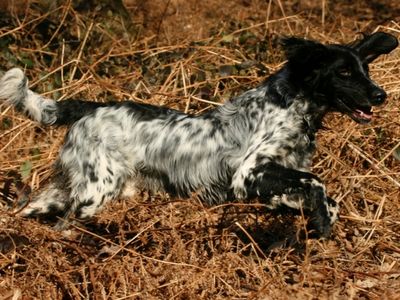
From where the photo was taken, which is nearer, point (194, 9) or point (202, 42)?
point (202, 42)

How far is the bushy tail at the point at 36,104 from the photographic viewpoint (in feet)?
20.2

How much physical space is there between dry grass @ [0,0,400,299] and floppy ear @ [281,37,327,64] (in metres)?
1.10

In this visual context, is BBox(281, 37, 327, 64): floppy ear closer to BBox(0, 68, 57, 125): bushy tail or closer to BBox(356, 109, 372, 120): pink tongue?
BBox(356, 109, 372, 120): pink tongue

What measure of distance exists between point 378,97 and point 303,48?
603mm

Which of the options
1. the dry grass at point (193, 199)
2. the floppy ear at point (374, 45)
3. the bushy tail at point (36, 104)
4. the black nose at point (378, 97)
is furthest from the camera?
the bushy tail at point (36, 104)

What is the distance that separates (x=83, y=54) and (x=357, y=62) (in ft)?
12.3

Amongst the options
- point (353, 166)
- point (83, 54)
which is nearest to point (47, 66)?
point (83, 54)

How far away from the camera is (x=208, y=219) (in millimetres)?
5719

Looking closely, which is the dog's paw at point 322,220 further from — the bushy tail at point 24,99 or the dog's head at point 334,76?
the bushy tail at point 24,99

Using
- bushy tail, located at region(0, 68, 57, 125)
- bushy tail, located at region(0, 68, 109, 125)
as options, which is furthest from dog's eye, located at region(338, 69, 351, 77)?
bushy tail, located at region(0, 68, 57, 125)

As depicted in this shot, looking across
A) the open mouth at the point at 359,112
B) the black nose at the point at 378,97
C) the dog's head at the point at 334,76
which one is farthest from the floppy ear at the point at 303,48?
the black nose at the point at 378,97

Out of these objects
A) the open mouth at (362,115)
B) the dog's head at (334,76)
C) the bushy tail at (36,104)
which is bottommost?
the bushy tail at (36,104)

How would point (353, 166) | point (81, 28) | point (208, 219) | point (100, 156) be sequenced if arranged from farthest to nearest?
point (81, 28) → point (353, 166) → point (100, 156) → point (208, 219)

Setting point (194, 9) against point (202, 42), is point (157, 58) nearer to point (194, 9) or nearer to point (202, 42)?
point (202, 42)
